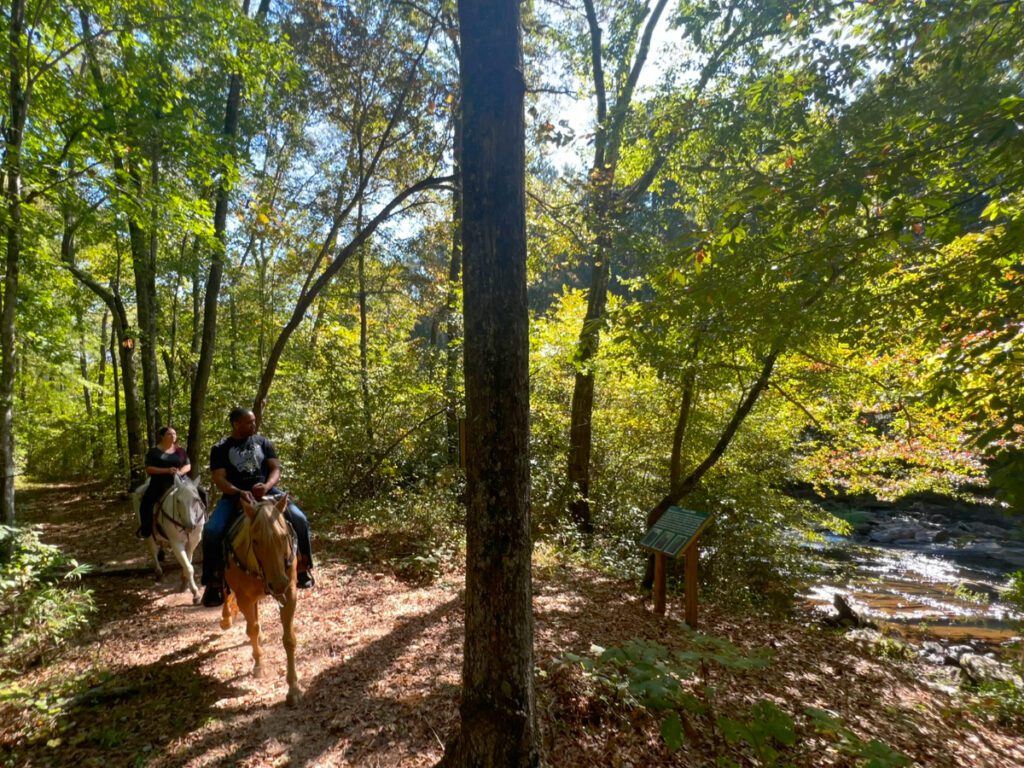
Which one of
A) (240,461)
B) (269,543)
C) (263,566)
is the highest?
(240,461)

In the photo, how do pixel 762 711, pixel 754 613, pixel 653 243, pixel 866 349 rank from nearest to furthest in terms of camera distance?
pixel 762 711, pixel 866 349, pixel 653 243, pixel 754 613

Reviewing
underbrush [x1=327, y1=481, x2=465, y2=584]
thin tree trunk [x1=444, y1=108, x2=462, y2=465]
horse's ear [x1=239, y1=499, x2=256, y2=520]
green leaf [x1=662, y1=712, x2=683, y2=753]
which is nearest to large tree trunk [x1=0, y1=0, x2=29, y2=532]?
horse's ear [x1=239, y1=499, x2=256, y2=520]

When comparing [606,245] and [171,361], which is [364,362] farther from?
[606,245]

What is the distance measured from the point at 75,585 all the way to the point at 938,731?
10011 mm

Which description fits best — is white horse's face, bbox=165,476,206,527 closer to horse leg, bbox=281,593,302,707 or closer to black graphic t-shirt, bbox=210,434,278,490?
black graphic t-shirt, bbox=210,434,278,490

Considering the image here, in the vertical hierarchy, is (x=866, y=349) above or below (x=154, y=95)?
below

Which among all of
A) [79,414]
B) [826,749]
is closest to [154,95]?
[826,749]

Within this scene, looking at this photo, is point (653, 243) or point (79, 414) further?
point (79, 414)

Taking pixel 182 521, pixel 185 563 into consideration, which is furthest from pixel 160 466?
pixel 185 563

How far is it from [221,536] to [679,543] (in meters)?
4.84

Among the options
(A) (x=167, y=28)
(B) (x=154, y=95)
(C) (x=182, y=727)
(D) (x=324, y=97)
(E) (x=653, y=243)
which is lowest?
(C) (x=182, y=727)

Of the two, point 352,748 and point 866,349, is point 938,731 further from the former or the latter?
point 352,748

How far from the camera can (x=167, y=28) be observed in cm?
678

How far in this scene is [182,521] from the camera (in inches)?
244
